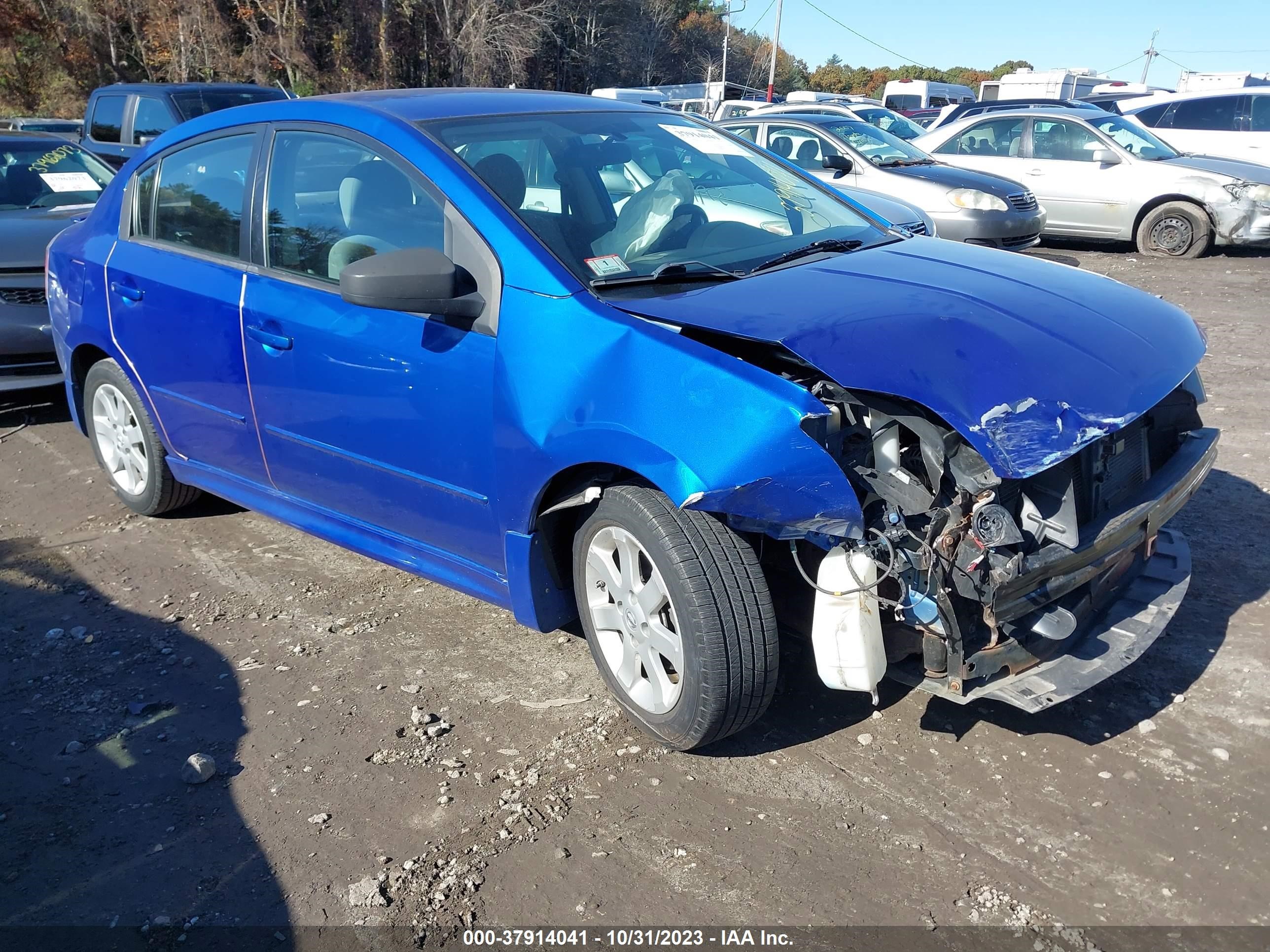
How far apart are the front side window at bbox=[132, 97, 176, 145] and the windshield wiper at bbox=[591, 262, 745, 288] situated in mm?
9577

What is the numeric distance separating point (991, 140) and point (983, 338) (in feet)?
36.5

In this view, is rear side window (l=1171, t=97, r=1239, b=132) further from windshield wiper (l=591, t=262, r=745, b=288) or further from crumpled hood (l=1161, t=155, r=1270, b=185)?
windshield wiper (l=591, t=262, r=745, b=288)

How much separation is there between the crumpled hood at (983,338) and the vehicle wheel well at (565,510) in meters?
0.46

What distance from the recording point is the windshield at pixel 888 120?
553 inches

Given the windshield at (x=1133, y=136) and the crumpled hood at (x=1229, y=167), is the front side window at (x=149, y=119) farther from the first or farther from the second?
the crumpled hood at (x=1229, y=167)

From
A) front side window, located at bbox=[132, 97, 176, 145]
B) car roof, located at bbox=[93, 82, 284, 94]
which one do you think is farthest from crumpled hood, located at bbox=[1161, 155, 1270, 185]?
front side window, located at bbox=[132, 97, 176, 145]

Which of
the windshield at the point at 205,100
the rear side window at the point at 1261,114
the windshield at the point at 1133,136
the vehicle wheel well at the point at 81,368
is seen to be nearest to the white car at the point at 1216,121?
the rear side window at the point at 1261,114

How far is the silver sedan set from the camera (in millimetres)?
11008

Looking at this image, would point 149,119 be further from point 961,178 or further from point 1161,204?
point 1161,204

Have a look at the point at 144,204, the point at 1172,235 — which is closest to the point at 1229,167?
the point at 1172,235

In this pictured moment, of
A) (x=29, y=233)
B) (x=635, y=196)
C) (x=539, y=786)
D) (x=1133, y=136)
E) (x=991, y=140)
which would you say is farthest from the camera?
(x=991, y=140)

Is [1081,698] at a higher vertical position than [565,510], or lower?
lower

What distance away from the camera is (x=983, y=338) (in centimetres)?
281

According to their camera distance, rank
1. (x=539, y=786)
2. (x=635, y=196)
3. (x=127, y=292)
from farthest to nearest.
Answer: (x=127, y=292) < (x=635, y=196) < (x=539, y=786)
